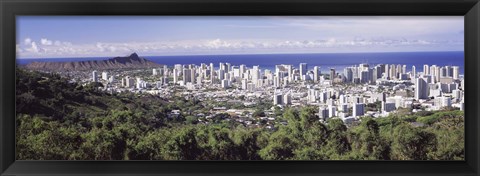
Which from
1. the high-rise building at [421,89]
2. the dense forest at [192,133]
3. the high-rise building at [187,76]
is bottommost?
the dense forest at [192,133]

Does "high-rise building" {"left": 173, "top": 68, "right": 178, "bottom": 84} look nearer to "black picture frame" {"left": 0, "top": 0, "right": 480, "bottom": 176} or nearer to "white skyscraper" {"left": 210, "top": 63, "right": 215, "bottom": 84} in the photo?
"white skyscraper" {"left": 210, "top": 63, "right": 215, "bottom": 84}

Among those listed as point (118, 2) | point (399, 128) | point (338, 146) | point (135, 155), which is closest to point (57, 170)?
point (135, 155)

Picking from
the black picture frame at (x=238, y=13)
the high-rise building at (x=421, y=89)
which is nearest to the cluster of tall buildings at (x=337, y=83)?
the high-rise building at (x=421, y=89)

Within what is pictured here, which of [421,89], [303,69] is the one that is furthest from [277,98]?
[421,89]

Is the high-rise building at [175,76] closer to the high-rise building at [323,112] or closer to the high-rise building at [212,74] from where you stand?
the high-rise building at [212,74]

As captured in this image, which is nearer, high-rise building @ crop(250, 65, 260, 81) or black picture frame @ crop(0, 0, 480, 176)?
black picture frame @ crop(0, 0, 480, 176)

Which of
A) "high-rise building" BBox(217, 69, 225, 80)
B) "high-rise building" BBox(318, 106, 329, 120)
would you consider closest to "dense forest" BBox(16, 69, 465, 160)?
"high-rise building" BBox(318, 106, 329, 120)
